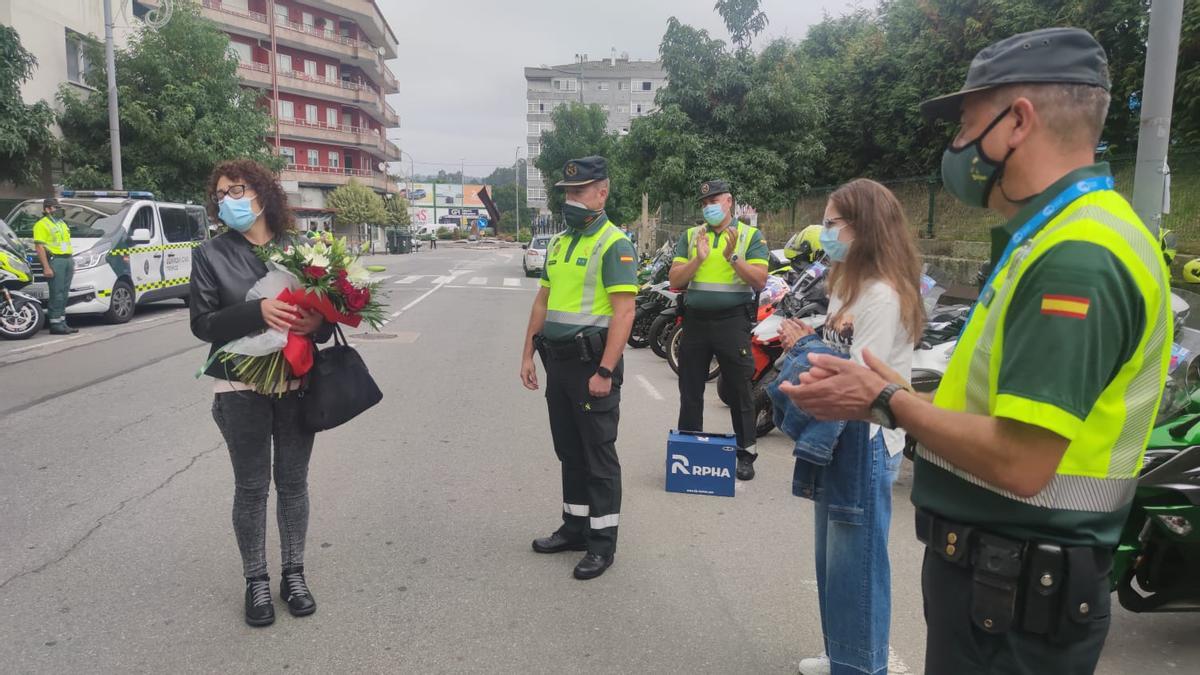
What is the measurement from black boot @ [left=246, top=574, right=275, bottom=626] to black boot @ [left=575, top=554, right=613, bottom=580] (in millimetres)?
1397

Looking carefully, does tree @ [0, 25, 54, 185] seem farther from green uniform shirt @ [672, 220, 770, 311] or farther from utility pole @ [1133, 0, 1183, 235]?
utility pole @ [1133, 0, 1183, 235]

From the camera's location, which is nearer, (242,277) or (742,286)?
(242,277)


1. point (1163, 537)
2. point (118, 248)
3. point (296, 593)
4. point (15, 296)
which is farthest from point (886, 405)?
point (118, 248)

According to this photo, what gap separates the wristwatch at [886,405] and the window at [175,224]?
1569 cm

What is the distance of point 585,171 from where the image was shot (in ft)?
13.7

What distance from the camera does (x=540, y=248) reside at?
3086cm

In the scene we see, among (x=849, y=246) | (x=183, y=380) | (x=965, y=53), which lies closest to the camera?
(x=849, y=246)

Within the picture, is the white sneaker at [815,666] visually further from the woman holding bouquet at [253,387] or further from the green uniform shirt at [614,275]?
the woman holding bouquet at [253,387]

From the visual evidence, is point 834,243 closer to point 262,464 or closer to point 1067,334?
point 1067,334

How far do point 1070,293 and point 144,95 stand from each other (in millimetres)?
25870

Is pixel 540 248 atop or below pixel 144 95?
below

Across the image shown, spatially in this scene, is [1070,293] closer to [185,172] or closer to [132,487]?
[132,487]

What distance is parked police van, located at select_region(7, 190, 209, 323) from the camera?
41.9ft

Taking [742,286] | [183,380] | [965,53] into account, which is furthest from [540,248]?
[742,286]
